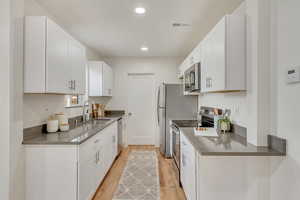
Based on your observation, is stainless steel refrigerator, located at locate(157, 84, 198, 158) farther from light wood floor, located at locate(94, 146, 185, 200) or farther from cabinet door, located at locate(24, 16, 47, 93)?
cabinet door, located at locate(24, 16, 47, 93)

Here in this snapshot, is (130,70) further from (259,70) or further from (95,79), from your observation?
(259,70)

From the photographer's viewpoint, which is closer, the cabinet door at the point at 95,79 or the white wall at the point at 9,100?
the white wall at the point at 9,100

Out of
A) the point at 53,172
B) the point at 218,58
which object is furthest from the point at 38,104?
the point at 218,58

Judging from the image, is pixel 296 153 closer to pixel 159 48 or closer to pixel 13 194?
pixel 13 194

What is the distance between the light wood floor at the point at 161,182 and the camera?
2523mm

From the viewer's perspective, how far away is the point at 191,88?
2.89m

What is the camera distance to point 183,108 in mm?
4070

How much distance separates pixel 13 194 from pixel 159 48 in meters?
3.52

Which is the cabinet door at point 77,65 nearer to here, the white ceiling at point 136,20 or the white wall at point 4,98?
the white ceiling at point 136,20

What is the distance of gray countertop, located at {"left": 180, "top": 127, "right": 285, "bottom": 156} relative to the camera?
1512 mm

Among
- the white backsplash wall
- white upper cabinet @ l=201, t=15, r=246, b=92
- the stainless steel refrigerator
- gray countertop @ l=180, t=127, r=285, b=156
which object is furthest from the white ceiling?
gray countertop @ l=180, t=127, r=285, b=156

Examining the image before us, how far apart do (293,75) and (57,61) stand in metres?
2.23

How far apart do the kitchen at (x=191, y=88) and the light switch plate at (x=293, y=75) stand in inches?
0.5

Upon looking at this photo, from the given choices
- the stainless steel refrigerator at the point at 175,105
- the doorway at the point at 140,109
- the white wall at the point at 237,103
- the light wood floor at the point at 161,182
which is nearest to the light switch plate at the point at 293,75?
the white wall at the point at 237,103
